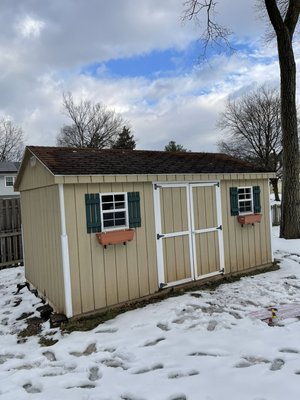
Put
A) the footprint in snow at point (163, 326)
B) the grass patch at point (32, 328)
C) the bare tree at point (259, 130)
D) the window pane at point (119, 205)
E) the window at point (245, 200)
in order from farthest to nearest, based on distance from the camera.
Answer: the bare tree at point (259, 130) → the window at point (245, 200) → the window pane at point (119, 205) → the grass patch at point (32, 328) → the footprint in snow at point (163, 326)

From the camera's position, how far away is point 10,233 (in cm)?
941

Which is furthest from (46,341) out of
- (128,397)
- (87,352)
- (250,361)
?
(250,361)

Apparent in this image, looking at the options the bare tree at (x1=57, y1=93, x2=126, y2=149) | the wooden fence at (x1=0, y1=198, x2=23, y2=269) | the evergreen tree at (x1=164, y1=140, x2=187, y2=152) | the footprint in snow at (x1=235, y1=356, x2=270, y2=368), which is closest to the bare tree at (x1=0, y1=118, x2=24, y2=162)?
the bare tree at (x1=57, y1=93, x2=126, y2=149)

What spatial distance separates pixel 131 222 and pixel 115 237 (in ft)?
1.62

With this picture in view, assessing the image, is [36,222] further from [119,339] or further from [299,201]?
[299,201]

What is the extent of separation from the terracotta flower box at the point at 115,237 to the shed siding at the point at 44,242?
690 millimetres

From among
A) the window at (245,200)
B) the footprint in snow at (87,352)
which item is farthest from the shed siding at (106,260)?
the window at (245,200)

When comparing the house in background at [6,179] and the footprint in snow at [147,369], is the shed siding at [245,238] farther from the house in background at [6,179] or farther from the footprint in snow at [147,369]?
the house in background at [6,179]

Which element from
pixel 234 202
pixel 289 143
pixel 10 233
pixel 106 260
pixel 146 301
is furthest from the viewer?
pixel 289 143

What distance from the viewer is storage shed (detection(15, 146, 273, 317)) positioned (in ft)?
18.2

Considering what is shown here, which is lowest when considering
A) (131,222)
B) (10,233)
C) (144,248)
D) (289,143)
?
(144,248)

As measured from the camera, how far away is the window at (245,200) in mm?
7484

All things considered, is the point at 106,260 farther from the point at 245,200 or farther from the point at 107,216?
the point at 245,200

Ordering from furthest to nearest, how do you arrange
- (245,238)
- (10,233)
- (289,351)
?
1. (10,233)
2. (245,238)
3. (289,351)
